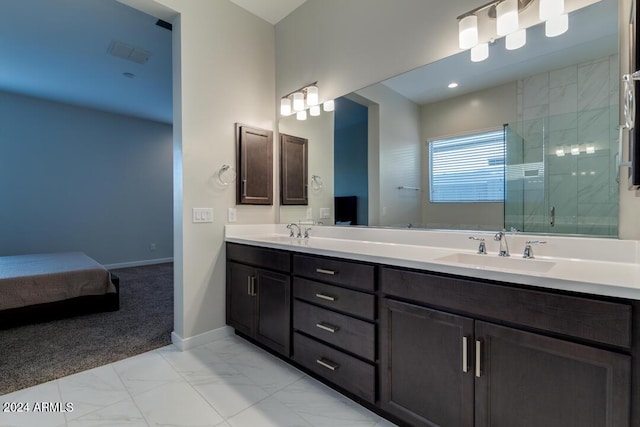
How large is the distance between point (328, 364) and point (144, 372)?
1218mm

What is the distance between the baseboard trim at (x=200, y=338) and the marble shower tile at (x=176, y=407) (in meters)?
0.47

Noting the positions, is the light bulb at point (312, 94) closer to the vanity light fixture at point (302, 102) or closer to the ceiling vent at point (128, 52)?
the vanity light fixture at point (302, 102)

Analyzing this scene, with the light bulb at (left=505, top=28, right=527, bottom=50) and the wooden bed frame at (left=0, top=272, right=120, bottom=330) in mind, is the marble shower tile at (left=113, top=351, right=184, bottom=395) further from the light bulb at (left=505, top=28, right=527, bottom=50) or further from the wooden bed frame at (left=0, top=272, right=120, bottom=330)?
the light bulb at (left=505, top=28, right=527, bottom=50)

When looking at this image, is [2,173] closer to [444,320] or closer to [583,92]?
[444,320]

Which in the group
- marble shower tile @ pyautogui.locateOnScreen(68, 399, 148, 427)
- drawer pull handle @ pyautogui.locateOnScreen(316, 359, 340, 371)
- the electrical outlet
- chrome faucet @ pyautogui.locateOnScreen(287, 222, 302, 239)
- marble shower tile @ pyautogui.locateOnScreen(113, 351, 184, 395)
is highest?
the electrical outlet

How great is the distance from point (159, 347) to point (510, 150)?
2.68m

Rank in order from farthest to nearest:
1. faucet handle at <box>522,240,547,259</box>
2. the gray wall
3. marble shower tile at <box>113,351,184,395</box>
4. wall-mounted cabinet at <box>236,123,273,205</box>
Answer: the gray wall → wall-mounted cabinet at <box>236,123,273,205</box> → marble shower tile at <box>113,351,184,395</box> → faucet handle at <box>522,240,547,259</box>

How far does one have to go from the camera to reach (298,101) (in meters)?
2.59

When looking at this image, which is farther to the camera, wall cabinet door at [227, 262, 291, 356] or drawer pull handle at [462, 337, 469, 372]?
wall cabinet door at [227, 262, 291, 356]

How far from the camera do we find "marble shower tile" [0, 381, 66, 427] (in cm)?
145

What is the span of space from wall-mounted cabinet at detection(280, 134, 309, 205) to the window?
1176mm

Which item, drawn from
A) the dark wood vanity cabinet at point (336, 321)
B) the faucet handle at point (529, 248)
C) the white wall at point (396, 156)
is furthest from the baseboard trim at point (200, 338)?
the faucet handle at point (529, 248)

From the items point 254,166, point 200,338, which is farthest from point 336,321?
point 254,166

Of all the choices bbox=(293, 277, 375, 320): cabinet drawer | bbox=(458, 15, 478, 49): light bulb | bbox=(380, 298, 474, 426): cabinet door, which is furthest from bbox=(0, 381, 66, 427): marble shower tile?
bbox=(458, 15, 478, 49): light bulb
